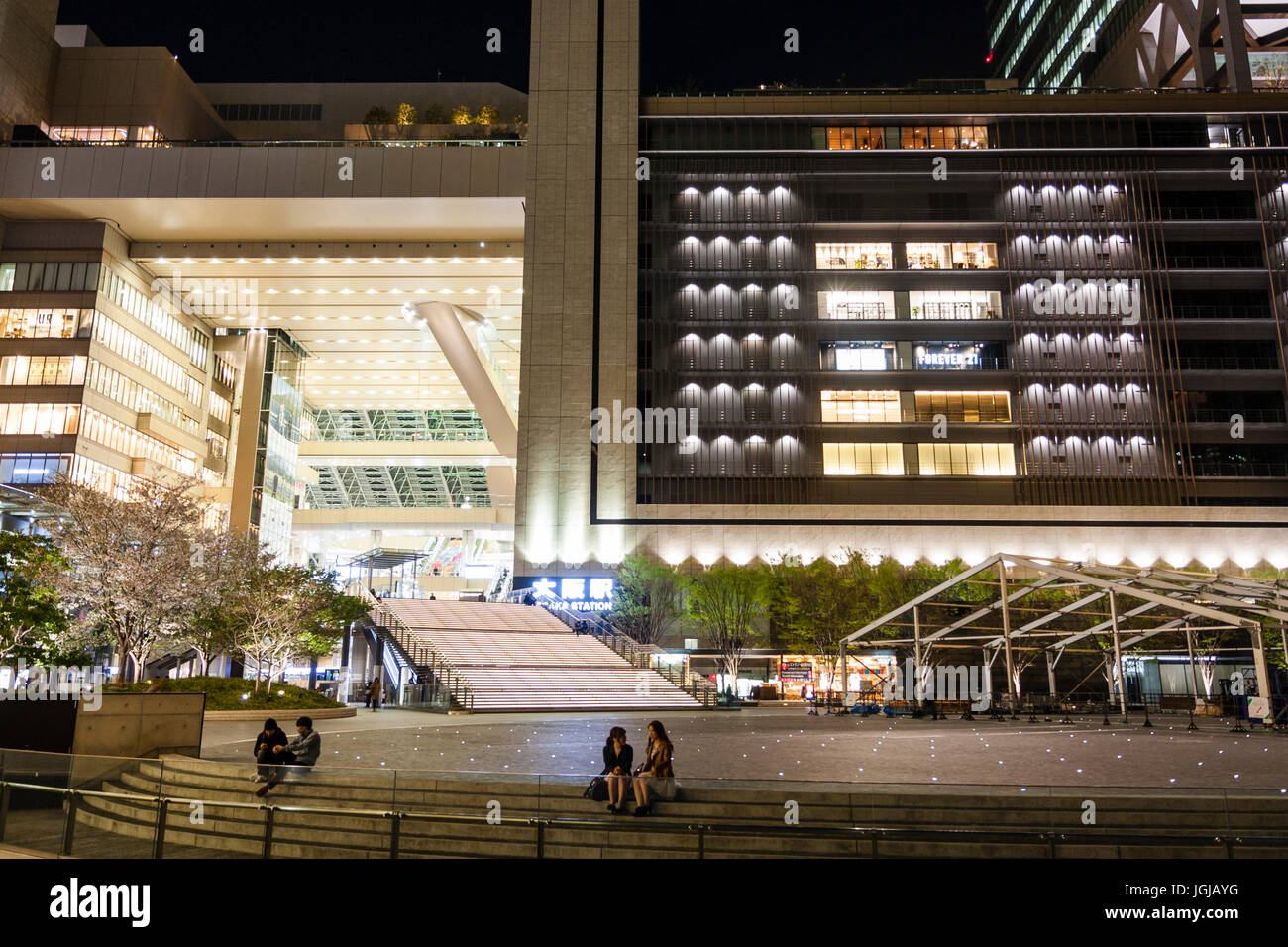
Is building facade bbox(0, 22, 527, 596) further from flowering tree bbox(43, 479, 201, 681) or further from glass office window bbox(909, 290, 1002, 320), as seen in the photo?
glass office window bbox(909, 290, 1002, 320)

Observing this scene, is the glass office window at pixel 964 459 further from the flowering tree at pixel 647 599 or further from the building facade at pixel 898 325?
the flowering tree at pixel 647 599

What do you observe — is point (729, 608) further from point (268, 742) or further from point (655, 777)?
point (655, 777)

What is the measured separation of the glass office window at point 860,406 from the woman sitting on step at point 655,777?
52213 mm

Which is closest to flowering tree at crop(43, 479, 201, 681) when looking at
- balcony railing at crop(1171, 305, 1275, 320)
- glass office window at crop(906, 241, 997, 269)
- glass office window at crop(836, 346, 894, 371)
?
glass office window at crop(836, 346, 894, 371)

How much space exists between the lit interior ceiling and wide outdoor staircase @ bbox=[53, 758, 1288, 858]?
56.9 m

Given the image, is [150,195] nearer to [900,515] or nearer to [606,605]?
[606,605]

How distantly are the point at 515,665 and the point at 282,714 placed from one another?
1157 cm

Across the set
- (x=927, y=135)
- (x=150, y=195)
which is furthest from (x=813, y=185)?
(x=150, y=195)

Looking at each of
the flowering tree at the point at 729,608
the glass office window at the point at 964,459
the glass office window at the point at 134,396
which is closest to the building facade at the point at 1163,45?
the glass office window at the point at 964,459

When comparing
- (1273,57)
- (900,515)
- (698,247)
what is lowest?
(900,515)

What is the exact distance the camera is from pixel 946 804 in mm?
10953

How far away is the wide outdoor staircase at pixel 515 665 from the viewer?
34.6 metres

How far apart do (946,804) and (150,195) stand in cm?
6337
